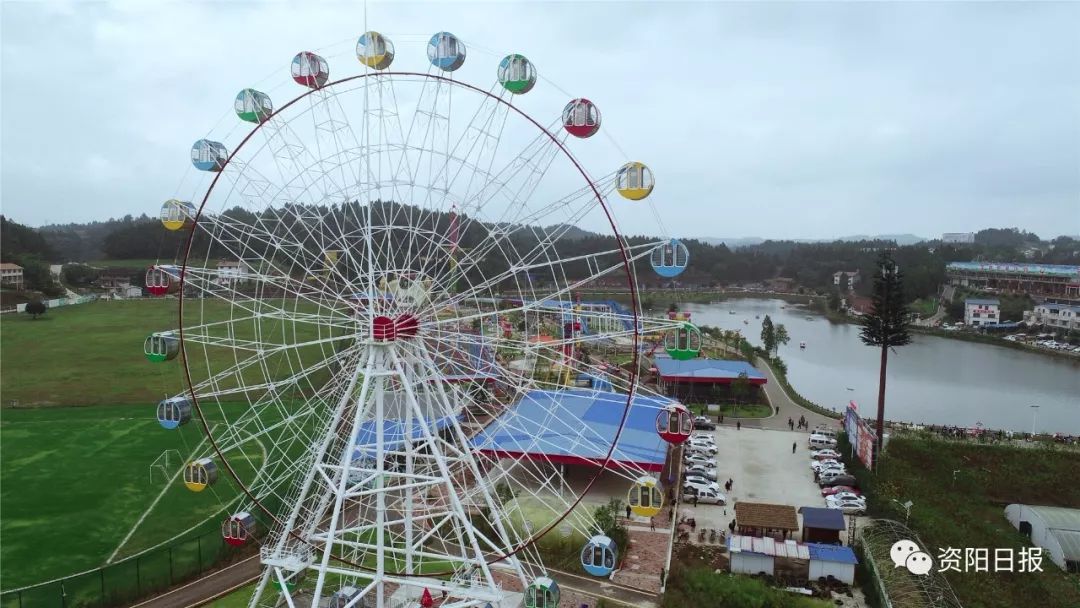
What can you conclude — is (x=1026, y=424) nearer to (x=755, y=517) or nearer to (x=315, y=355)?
(x=755, y=517)

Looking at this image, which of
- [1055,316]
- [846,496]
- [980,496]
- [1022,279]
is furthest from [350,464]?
[1022,279]

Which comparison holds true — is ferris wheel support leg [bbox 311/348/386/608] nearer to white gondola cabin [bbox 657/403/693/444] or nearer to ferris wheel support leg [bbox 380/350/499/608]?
ferris wheel support leg [bbox 380/350/499/608]

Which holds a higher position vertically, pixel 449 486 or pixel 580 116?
pixel 580 116

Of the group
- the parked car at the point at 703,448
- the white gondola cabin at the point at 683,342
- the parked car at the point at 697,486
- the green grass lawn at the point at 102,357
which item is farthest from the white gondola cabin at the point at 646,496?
the green grass lawn at the point at 102,357

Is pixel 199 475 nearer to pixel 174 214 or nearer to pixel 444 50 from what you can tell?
pixel 174 214

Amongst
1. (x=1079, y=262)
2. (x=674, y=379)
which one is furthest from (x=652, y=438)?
(x=1079, y=262)

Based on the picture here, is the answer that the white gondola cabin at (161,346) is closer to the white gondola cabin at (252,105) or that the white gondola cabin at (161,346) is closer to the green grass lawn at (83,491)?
the white gondola cabin at (252,105)
